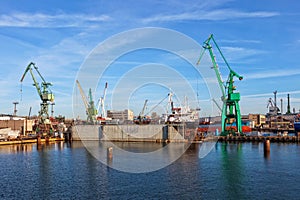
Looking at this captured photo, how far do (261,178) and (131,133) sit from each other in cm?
4192

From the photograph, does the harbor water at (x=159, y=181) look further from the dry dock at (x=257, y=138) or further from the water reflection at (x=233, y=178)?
the dry dock at (x=257, y=138)

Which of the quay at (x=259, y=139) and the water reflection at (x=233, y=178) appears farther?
the quay at (x=259, y=139)

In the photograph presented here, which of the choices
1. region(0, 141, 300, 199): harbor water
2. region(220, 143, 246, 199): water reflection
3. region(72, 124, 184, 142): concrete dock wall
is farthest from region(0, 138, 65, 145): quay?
region(220, 143, 246, 199): water reflection

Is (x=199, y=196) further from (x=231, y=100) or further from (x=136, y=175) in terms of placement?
(x=231, y=100)

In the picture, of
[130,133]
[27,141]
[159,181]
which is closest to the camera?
[159,181]

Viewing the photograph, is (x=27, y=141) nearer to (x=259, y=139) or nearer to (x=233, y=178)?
(x=259, y=139)

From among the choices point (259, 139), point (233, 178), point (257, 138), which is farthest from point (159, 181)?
point (257, 138)

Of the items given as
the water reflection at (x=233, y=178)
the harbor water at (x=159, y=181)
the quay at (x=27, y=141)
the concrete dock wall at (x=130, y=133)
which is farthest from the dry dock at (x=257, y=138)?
the quay at (x=27, y=141)

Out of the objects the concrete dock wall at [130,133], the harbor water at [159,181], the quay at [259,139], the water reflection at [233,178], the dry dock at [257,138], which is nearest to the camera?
the harbor water at [159,181]

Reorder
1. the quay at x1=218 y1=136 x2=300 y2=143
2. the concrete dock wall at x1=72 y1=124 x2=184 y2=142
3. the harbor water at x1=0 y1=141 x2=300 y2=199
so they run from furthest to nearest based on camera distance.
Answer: the concrete dock wall at x1=72 y1=124 x2=184 y2=142 < the quay at x1=218 y1=136 x2=300 y2=143 < the harbor water at x1=0 y1=141 x2=300 y2=199

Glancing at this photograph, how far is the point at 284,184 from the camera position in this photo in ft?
72.3

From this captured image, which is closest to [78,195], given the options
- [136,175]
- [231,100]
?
[136,175]

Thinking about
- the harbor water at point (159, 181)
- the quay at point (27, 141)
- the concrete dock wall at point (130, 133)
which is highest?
the concrete dock wall at point (130, 133)

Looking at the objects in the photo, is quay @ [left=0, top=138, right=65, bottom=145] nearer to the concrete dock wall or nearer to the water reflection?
the concrete dock wall
